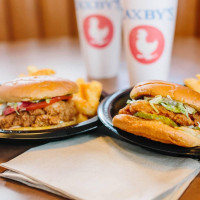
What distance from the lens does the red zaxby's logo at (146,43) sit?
1457 millimetres

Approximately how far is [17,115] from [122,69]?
45.3 inches

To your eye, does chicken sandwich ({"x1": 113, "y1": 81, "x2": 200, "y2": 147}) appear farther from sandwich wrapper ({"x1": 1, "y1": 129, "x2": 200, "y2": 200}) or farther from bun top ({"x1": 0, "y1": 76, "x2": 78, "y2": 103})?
bun top ({"x1": 0, "y1": 76, "x2": 78, "y2": 103})

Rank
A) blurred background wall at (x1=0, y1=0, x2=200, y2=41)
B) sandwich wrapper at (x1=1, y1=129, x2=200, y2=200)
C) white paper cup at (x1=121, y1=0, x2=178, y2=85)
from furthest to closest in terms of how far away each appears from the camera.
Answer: blurred background wall at (x1=0, y1=0, x2=200, y2=41) → white paper cup at (x1=121, y1=0, x2=178, y2=85) → sandwich wrapper at (x1=1, y1=129, x2=200, y2=200)

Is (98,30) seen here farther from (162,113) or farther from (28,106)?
(162,113)

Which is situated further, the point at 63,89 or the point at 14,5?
the point at 14,5

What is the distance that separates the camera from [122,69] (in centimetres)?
224

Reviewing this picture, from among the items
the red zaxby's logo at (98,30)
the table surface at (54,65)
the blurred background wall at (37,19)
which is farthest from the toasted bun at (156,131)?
the blurred background wall at (37,19)

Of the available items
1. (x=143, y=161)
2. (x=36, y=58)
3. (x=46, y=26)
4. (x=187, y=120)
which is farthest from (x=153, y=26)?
(x=46, y=26)

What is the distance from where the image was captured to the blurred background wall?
4.43 meters

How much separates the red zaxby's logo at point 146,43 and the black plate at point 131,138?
1.10 ft

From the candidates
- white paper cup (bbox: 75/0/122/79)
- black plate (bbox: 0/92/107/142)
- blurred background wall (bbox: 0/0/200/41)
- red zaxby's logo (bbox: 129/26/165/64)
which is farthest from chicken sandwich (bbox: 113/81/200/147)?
blurred background wall (bbox: 0/0/200/41)

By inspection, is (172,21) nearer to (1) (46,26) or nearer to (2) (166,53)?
(2) (166,53)

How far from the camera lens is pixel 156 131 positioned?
3.00ft

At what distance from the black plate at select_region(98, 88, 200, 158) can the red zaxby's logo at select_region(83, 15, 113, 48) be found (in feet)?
2.14
